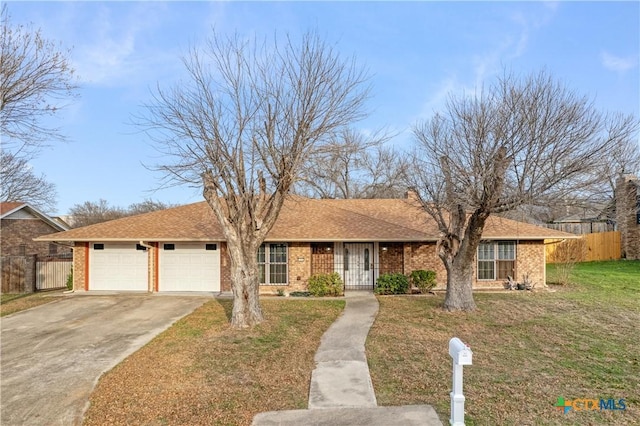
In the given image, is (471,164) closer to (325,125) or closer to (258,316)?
(325,125)

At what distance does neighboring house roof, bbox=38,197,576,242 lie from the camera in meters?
14.4

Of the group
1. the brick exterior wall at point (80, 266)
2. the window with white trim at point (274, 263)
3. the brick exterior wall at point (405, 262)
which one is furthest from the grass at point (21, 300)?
the window with white trim at point (274, 263)

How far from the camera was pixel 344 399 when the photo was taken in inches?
208

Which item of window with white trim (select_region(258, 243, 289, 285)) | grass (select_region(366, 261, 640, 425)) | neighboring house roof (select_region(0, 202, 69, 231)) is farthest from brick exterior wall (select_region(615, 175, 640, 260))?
neighboring house roof (select_region(0, 202, 69, 231))

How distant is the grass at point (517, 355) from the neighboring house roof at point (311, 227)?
9.10 feet

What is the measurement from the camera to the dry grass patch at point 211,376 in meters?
5.05

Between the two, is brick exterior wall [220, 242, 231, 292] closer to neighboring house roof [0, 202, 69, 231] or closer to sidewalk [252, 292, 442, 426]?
sidewalk [252, 292, 442, 426]

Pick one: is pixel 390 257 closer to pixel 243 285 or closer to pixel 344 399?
pixel 243 285

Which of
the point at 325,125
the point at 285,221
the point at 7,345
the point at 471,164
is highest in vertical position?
the point at 325,125

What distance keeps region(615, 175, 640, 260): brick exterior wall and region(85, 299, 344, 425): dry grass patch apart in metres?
22.7

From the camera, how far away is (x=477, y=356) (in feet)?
23.3

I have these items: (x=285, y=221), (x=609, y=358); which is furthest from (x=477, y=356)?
(x=285, y=221)

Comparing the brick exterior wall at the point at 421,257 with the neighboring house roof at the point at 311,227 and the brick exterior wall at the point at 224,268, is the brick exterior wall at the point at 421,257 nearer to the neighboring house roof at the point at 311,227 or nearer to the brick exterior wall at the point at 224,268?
the neighboring house roof at the point at 311,227

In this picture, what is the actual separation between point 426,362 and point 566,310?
667 cm
